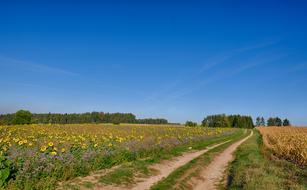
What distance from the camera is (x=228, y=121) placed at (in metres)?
140

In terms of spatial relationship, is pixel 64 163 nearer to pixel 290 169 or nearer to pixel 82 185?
pixel 82 185

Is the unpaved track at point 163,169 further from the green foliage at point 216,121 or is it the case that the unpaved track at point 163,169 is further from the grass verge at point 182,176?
the green foliage at point 216,121

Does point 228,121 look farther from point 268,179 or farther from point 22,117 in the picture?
point 268,179

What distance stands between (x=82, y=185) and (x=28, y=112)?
62.8 metres

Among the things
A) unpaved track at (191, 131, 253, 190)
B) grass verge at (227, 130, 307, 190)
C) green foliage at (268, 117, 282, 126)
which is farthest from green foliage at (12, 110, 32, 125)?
green foliage at (268, 117, 282, 126)

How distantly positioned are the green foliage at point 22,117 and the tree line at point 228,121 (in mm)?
80108

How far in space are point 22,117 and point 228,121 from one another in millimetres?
92010

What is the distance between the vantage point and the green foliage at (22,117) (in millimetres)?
68306

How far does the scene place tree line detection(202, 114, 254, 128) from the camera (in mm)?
134887

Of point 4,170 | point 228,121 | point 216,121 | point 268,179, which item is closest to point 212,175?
point 268,179

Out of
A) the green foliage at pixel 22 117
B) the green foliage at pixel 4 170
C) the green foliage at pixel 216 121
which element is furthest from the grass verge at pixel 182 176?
the green foliage at pixel 216 121

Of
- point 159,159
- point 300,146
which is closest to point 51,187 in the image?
point 159,159

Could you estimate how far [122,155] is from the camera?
19703mm

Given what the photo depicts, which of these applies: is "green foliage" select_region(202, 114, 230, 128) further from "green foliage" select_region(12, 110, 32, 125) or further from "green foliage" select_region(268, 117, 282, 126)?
"green foliage" select_region(12, 110, 32, 125)
